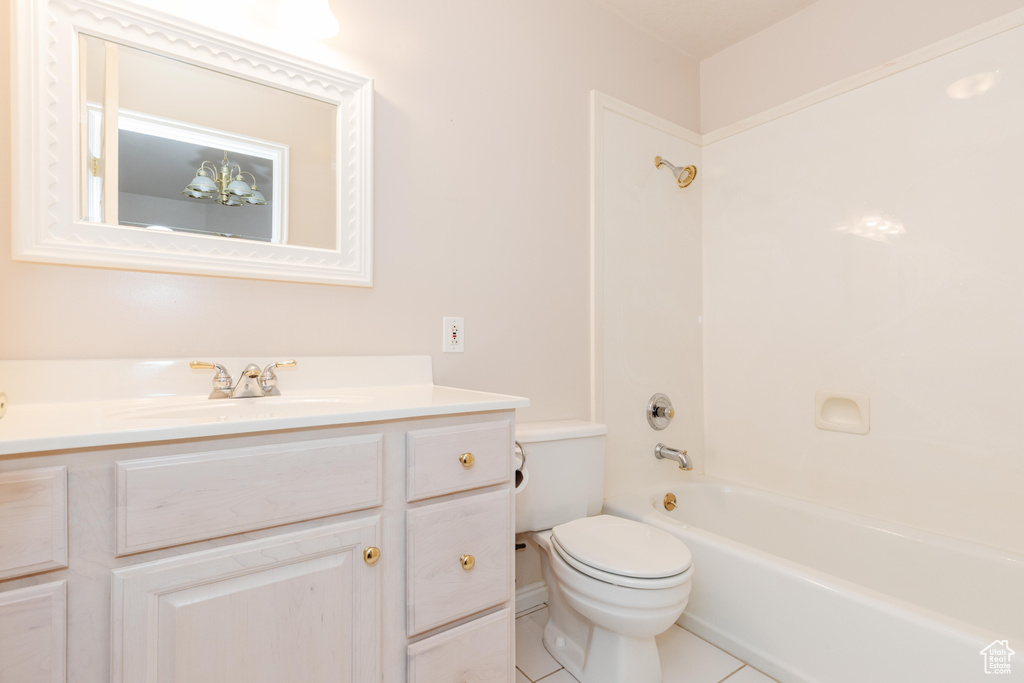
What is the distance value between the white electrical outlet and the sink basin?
40 cm

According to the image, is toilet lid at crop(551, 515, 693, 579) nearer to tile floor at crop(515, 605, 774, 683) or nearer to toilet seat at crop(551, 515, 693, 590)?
toilet seat at crop(551, 515, 693, 590)

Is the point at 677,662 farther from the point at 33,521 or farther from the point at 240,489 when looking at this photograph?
the point at 33,521

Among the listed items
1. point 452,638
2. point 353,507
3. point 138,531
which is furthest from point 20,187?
point 452,638

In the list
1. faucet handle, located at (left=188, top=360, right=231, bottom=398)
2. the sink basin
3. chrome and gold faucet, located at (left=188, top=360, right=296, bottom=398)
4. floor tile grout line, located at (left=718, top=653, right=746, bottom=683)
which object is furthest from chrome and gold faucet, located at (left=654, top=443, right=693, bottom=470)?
faucet handle, located at (left=188, top=360, right=231, bottom=398)

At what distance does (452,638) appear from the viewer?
105 centimetres

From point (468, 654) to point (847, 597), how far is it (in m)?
Result: 0.99

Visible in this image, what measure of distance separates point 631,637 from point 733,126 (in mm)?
2158

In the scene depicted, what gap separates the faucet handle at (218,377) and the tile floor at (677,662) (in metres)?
1.17

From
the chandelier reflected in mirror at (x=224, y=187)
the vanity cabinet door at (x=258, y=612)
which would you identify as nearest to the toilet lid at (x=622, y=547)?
the vanity cabinet door at (x=258, y=612)

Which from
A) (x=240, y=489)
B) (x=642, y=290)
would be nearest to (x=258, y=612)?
(x=240, y=489)

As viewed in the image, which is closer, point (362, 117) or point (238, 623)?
point (238, 623)

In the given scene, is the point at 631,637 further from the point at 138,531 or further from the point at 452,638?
the point at 138,531

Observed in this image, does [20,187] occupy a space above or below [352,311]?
above

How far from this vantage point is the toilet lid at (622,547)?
1261mm
